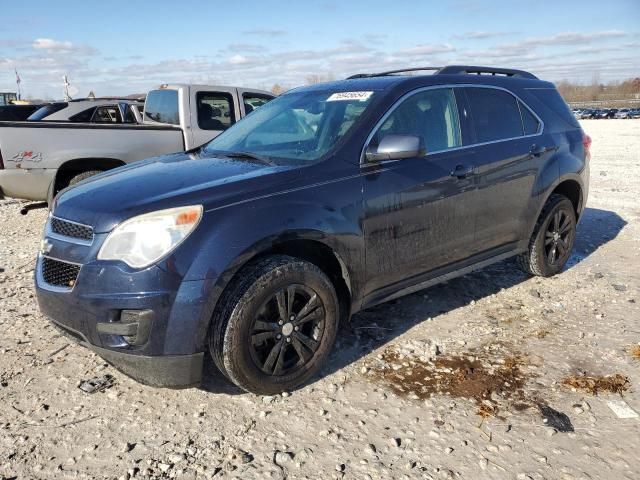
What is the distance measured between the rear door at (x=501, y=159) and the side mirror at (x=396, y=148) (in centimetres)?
88

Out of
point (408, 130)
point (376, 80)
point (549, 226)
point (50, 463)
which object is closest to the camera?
point (50, 463)

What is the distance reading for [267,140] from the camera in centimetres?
388

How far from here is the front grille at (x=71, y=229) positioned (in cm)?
277

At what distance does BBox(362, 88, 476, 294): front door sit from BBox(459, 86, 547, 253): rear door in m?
0.16

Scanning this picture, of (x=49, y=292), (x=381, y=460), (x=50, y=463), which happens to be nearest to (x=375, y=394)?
(x=381, y=460)

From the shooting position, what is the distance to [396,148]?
127 inches

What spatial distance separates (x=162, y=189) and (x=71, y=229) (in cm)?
54

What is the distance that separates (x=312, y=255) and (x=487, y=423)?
4.47ft

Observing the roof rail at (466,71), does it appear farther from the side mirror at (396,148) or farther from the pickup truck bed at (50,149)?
the pickup truck bed at (50,149)

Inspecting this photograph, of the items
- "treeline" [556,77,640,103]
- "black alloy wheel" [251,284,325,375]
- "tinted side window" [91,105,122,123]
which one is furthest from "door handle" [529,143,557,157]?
"treeline" [556,77,640,103]

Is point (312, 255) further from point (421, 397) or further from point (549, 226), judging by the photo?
point (549, 226)

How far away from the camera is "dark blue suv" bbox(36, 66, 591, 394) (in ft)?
8.71

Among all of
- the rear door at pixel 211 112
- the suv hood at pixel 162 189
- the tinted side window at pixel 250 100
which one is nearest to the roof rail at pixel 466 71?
the suv hood at pixel 162 189

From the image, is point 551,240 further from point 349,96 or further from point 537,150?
point 349,96
